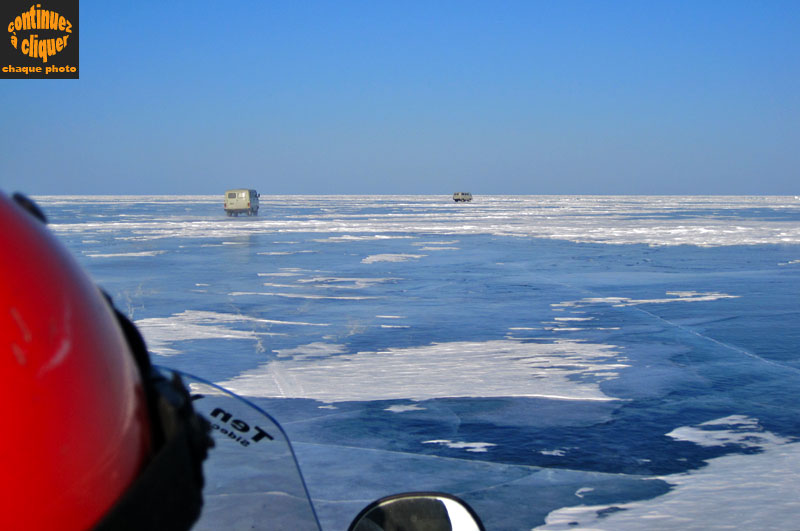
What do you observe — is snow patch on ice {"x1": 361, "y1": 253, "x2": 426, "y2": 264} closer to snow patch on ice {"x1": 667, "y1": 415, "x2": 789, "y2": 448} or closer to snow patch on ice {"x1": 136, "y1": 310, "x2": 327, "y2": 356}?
snow patch on ice {"x1": 136, "y1": 310, "x2": 327, "y2": 356}

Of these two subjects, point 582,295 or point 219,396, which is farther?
point 582,295

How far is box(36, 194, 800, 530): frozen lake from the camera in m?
4.17

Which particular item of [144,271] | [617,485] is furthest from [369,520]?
[144,271]

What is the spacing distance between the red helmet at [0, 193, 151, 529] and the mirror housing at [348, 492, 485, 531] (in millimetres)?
1198

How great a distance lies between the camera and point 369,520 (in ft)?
6.36

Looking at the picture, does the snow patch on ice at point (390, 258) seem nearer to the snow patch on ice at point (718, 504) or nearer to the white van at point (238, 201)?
the snow patch on ice at point (718, 504)

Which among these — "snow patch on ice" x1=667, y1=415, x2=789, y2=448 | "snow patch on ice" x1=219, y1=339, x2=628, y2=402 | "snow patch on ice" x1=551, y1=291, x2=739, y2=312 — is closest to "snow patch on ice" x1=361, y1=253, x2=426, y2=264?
"snow patch on ice" x1=551, y1=291, x2=739, y2=312

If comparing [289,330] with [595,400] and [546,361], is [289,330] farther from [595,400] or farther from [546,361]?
[595,400]

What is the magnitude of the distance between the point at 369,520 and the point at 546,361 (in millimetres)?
5609

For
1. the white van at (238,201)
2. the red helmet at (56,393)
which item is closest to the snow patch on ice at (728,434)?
the red helmet at (56,393)

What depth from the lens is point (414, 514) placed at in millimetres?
1954

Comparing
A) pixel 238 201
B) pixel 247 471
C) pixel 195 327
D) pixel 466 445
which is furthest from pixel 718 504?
pixel 238 201

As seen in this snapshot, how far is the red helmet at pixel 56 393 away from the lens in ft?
2.28

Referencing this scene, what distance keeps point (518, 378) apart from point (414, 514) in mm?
4837
